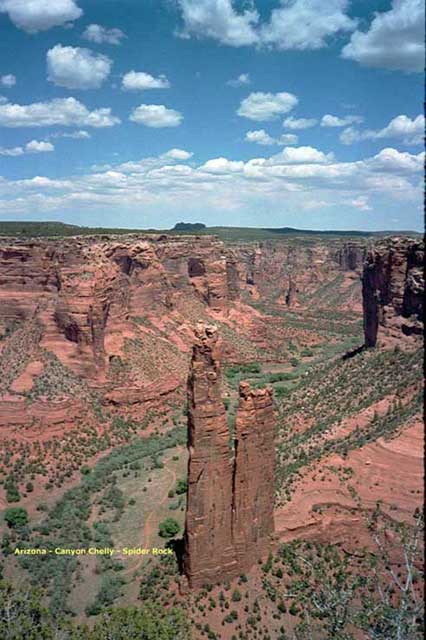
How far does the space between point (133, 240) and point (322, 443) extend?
5007cm

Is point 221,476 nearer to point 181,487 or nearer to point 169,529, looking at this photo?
point 169,529

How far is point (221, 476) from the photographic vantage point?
85.6 feet

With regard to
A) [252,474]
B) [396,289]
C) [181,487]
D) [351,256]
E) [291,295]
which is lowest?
[181,487]

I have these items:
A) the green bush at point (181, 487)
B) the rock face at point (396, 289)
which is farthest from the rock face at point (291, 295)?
the green bush at point (181, 487)

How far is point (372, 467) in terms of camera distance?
31.4 meters

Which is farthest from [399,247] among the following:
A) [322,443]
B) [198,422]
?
[198,422]

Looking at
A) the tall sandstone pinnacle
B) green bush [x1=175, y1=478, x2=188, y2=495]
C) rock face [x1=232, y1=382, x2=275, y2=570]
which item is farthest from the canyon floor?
the tall sandstone pinnacle

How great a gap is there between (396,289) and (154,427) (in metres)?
28.2

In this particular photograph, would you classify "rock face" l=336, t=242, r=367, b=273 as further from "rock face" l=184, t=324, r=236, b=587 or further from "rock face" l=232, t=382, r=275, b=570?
"rock face" l=184, t=324, r=236, b=587

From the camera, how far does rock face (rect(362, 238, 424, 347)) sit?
47562 mm

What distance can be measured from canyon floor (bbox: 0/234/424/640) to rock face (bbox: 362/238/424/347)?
158 cm

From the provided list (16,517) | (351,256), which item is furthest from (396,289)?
(351,256)

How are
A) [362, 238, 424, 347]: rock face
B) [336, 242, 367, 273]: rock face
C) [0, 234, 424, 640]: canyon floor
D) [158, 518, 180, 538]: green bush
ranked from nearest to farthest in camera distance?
[0, 234, 424, 640]: canyon floor
[158, 518, 180, 538]: green bush
[362, 238, 424, 347]: rock face
[336, 242, 367, 273]: rock face

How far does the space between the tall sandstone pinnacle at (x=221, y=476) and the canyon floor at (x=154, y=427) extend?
56.2 inches
